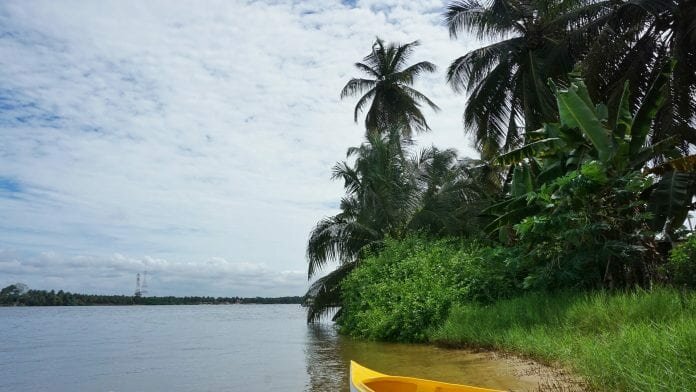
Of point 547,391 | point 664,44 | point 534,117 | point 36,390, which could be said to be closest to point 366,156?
point 534,117

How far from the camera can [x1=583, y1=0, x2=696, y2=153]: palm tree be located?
502 inches

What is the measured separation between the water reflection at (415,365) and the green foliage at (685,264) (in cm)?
343

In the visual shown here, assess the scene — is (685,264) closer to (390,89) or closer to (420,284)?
(420,284)

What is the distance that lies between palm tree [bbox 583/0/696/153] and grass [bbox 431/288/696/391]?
609 cm

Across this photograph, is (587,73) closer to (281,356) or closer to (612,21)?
(612,21)

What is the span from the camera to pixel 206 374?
10586 mm


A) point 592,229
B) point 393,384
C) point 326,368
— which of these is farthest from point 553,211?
point 393,384

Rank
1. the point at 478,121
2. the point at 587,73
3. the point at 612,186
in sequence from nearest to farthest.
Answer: the point at 612,186 → the point at 587,73 → the point at 478,121

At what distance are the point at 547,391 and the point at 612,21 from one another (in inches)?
483

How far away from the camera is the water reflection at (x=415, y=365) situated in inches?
273

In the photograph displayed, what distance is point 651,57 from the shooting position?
14.2 metres

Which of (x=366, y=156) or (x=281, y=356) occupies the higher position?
(x=366, y=156)

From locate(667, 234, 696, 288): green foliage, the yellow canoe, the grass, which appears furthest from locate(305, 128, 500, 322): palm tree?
the yellow canoe

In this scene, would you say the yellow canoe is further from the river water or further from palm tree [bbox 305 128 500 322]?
palm tree [bbox 305 128 500 322]
